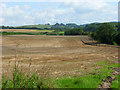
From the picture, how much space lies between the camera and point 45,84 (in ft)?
16.9

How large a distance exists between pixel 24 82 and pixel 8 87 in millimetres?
692

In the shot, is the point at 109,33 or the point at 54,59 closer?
the point at 54,59

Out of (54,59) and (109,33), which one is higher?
(109,33)

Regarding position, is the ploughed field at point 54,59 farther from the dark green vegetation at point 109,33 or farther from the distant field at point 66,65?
the dark green vegetation at point 109,33

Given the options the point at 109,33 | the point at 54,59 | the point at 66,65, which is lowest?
the point at 54,59

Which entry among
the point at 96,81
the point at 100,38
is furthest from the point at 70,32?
the point at 96,81

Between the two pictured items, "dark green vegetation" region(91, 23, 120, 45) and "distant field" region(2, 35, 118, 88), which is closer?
"distant field" region(2, 35, 118, 88)

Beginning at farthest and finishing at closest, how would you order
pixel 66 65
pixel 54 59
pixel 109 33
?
1. pixel 109 33
2. pixel 54 59
3. pixel 66 65

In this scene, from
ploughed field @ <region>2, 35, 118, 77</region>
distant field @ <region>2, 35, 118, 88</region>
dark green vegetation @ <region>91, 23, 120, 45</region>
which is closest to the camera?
distant field @ <region>2, 35, 118, 88</region>

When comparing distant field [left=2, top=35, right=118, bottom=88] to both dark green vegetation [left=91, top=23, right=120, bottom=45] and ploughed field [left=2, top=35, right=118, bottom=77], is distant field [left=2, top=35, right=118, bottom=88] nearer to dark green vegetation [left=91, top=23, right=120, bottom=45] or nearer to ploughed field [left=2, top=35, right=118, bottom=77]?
ploughed field [left=2, top=35, right=118, bottom=77]

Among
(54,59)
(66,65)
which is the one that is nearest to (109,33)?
(54,59)

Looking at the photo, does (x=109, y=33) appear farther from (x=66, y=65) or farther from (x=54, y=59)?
(x=66, y=65)

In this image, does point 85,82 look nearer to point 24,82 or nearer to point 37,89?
point 37,89

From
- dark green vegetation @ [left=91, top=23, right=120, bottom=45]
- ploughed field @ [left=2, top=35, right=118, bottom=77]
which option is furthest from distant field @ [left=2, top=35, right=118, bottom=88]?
dark green vegetation @ [left=91, top=23, right=120, bottom=45]
